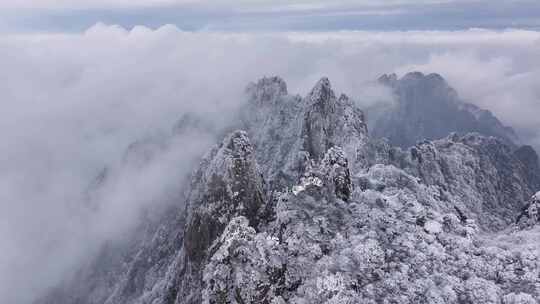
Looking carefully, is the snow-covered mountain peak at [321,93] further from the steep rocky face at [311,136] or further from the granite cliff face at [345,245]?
the granite cliff face at [345,245]

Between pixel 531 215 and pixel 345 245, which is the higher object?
pixel 531 215

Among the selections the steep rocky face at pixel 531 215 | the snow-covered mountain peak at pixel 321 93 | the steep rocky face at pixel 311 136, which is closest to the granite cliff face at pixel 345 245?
the steep rocky face at pixel 531 215

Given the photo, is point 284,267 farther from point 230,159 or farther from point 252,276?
point 230,159

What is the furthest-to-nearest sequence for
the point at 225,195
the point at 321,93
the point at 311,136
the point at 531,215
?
1. the point at 321,93
2. the point at 311,136
3. the point at 225,195
4. the point at 531,215

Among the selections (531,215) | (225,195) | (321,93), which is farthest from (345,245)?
(321,93)

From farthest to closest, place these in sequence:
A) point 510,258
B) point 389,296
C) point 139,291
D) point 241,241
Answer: point 139,291 < point 241,241 < point 510,258 < point 389,296

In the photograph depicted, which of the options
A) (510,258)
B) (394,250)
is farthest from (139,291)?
(510,258)

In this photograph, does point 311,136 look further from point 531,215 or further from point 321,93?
point 531,215

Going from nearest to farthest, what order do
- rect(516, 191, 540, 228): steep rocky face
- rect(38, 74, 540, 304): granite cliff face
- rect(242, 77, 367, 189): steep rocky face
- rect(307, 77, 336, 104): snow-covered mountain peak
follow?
rect(38, 74, 540, 304): granite cliff face → rect(516, 191, 540, 228): steep rocky face → rect(242, 77, 367, 189): steep rocky face → rect(307, 77, 336, 104): snow-covered mountain peak

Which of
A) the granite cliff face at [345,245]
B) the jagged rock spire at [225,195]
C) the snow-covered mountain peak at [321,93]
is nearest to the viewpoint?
the granite cliff face at [345,245]

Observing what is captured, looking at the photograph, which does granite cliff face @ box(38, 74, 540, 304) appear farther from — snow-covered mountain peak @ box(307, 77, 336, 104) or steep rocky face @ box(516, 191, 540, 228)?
snow-covered mountain peak @ box(307, 77, 336, 104)

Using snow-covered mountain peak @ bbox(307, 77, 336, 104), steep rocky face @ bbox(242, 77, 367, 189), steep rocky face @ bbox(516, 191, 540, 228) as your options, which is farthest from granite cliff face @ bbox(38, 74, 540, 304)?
snow-covered mountain peak @ bbox(307, 77, 336, 104)
